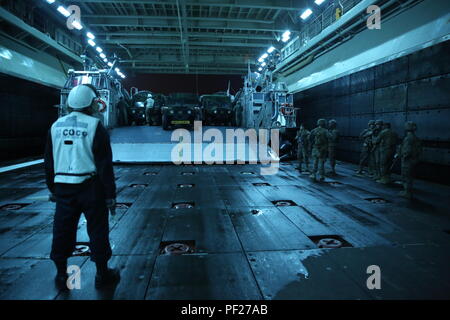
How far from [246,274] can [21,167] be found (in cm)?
987

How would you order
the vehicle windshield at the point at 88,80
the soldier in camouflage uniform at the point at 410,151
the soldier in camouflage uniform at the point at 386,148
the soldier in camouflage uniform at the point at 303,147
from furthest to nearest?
1. the vehicle windshield at the point at 88,80
2. the soldier in camouflage uniform at the point at 303,147
3. the soldier in camouflage uniform at the point at 386,148
4. the soldier in camouflage uniform at the point at 410,151

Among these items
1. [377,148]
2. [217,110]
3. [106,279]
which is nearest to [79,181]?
[106,279]

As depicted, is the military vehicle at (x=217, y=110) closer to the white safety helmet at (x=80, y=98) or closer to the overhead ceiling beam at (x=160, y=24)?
the overhead ceiling beam at (x=160, y=24)

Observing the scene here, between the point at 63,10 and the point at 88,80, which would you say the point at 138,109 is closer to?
the point at 88,80

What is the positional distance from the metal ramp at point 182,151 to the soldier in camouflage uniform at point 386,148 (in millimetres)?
4197

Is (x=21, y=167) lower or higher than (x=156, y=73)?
lower

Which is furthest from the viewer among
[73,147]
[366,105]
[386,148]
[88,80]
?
[88,80]

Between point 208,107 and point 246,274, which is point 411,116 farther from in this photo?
point 208,107

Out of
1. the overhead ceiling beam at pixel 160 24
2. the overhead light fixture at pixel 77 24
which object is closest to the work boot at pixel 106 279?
the overhead ceiling beam at pixel 160 24

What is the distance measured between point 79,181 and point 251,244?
2169mm

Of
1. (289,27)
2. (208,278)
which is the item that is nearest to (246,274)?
(208,278)

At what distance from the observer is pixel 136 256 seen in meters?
3.43

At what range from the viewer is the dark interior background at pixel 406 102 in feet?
24.5

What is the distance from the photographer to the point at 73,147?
267 cm
